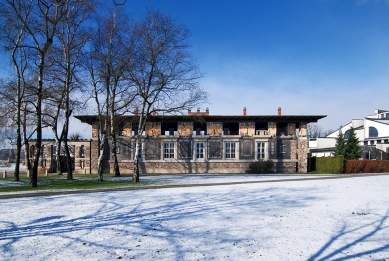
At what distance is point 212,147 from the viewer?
111 feet

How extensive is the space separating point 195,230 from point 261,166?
87.7 feet

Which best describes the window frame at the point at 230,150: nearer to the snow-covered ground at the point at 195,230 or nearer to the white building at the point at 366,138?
the snow-covered ground at the point at 195,230

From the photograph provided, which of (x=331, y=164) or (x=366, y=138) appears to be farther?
(x=366, y=138)

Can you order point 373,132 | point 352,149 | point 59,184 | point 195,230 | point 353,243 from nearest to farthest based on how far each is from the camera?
point 353,243 < point 195,230 < point 59,184 < point 352,149 < point 373,132

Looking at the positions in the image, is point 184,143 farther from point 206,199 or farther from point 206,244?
point 206,244

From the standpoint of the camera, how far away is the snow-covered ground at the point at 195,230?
18.9 feet

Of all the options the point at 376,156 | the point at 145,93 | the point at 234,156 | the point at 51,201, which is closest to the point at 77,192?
the point at 51,201

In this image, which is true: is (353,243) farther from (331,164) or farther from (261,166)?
(331,164)

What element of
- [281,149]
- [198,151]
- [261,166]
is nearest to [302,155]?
[281,149]

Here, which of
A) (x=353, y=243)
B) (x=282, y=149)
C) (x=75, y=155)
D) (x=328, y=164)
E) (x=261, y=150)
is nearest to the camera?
(x=353, y=243)

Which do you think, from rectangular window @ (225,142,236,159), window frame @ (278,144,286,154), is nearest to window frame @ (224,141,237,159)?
rectangular window @ (225,142,236,159)

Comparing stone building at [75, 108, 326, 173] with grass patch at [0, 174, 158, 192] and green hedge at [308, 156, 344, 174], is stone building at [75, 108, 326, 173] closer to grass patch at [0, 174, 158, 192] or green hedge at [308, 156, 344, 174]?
green hedge at [308, 156, 344, 174]

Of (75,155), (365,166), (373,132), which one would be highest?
(373,132)

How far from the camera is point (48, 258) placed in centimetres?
546
